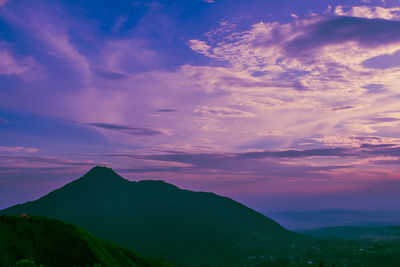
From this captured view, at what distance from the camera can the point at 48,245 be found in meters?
126

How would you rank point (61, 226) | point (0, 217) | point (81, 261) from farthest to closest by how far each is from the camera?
point (61, 226) → point (0, 217) → point (81, 261)

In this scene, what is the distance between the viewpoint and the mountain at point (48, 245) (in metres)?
115

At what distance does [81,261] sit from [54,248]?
38.9 ft

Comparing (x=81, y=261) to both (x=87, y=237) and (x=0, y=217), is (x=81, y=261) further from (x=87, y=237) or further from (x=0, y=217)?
(x=0, y=217)

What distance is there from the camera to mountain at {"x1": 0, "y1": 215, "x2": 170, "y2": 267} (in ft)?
378

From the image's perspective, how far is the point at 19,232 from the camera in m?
125

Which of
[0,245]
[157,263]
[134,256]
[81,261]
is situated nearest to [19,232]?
[0,245]

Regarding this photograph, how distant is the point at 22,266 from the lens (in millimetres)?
99875

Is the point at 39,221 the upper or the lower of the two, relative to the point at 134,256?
upper

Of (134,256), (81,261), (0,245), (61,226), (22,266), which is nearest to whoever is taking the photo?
(22,266)

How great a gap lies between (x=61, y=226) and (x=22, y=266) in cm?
4307

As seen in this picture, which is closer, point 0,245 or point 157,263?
point 0,245

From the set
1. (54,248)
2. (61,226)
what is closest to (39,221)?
(61,226)

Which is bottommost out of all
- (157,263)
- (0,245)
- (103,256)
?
(157,263)
